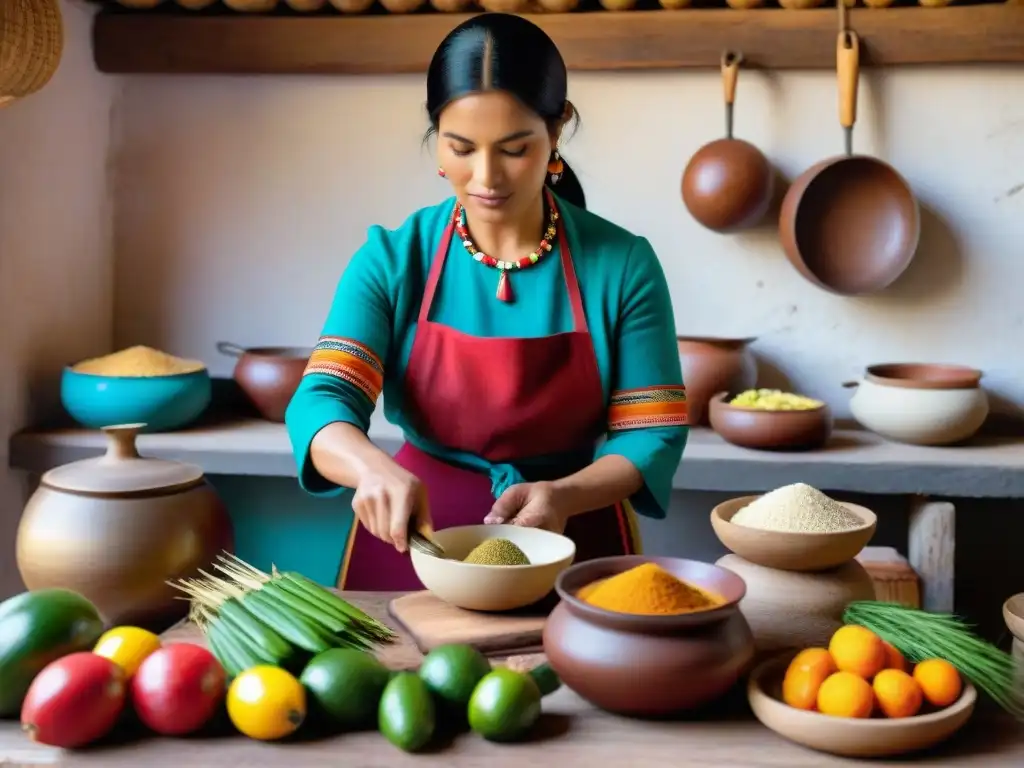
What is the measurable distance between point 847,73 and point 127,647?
2.41 meters

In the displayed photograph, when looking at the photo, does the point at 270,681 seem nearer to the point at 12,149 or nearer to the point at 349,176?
the point at 12,149

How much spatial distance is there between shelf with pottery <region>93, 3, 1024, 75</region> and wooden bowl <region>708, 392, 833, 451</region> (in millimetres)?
996

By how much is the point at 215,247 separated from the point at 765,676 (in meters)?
2.52

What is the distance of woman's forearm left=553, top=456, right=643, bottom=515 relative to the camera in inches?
61.4

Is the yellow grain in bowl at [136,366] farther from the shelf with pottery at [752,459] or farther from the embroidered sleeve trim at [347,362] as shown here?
the embroidered sleeve trim at [347,362]

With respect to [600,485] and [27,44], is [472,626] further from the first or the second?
[27,44]

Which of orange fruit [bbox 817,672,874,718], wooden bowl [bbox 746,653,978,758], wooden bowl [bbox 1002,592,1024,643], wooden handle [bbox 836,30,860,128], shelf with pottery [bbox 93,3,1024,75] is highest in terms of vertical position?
shelf with pottery [bbox 93,3,1024,75]

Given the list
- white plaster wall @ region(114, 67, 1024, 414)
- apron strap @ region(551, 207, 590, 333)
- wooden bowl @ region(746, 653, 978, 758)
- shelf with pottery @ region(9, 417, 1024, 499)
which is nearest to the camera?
wooden bowl @ region(746, 653, 978, 758)

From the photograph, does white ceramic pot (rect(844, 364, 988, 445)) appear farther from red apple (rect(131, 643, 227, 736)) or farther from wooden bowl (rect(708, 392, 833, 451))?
red apple (rect(131, 643, 227, 736))

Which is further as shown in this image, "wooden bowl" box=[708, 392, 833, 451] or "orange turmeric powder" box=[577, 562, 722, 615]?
"wooden bowl" box=[708, 392, 833, 451]

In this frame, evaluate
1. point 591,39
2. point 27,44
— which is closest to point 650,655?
point 27,44

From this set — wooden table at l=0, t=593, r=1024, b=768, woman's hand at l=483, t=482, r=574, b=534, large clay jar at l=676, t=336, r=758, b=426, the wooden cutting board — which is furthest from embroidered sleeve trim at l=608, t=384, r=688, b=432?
large clay jar at l=676, t=336, r=758, b=426

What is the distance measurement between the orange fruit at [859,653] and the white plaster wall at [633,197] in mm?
2084

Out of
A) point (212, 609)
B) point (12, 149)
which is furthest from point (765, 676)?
point (12, 149)
